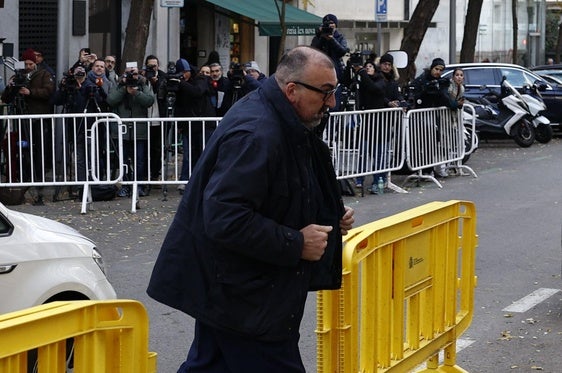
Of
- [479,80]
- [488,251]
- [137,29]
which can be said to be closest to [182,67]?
[137,29]

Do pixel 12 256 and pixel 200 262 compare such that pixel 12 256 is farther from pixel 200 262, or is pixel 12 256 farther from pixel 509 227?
pixel 509 227

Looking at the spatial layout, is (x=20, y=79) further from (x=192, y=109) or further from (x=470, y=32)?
(x=470, y=32)

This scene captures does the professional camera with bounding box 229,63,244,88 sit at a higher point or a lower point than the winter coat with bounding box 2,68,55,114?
higher

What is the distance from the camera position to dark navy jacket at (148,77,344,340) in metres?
4.36

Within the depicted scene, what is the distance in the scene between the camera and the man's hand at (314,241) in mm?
4500

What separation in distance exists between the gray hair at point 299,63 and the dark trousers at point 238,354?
99cm

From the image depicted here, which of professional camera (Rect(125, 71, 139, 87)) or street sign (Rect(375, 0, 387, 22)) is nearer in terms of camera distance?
professional camera (Rect(125, 71, 139, 87))

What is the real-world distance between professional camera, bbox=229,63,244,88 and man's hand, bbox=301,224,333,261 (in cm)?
1262

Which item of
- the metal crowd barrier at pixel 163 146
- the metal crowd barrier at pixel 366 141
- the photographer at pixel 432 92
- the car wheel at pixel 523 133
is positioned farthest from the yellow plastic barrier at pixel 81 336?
the car wheel at pixel 523 133

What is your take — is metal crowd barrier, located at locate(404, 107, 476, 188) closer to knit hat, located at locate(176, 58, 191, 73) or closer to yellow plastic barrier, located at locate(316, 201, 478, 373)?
knit hat, located at locate(176, 58, 191, 73)

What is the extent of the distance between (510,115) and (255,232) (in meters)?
19.7

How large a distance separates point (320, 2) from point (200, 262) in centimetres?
3691

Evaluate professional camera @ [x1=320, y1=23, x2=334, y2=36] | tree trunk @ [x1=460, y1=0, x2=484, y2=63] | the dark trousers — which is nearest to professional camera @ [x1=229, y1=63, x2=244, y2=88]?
professional camera @ [x1=320, y1=23, x2=334, y2=36]

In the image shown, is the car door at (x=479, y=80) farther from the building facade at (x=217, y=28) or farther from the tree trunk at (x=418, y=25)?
the building facade at (x=217, y=28)
